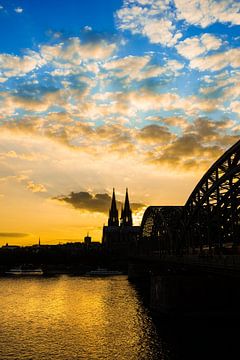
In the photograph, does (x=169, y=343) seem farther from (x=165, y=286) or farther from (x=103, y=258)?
(x=103, y=258)

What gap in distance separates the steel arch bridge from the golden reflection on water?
41.9 feet

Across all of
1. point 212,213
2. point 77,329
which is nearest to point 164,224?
point 212,213

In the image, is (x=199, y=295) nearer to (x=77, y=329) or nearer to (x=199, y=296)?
(x=199, y=296)

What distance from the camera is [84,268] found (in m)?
167

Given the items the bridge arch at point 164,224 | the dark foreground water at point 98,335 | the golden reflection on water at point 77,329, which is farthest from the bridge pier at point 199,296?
the bridge arch at point 164,224

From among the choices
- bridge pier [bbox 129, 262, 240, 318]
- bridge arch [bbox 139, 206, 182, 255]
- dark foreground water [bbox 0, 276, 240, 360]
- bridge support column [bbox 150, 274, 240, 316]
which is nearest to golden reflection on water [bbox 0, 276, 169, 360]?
dark foreground water [bbox 0, 276, 240, 360]

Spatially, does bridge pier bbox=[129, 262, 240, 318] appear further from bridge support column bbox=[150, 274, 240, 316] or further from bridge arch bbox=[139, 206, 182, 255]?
bridge arch bbox=[139, 206, 182, 255]

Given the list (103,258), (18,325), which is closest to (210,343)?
(18,325)

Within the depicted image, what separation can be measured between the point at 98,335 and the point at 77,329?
415 cm

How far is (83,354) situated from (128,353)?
4190 mm

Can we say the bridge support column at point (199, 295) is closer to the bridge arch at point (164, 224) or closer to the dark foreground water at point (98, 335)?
the dark foreground water at point (98, 335)

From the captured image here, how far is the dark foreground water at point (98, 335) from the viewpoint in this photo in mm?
36719

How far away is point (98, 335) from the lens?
43.9 meters

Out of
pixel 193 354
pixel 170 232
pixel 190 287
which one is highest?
pixel 170 232
